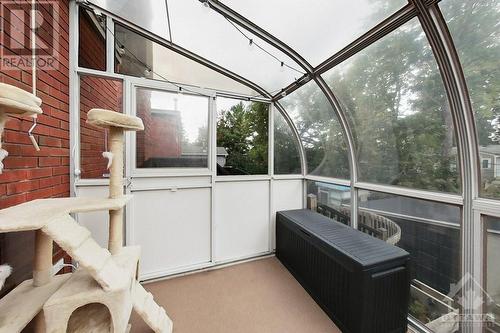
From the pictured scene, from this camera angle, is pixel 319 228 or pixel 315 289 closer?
pixel 315 289

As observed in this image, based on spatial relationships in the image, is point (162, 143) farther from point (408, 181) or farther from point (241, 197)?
point (408, 181)

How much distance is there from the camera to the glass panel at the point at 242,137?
8.96ft

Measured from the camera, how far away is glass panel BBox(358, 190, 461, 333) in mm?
1537

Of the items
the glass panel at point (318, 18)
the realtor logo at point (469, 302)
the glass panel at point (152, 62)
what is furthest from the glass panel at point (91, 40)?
the realtor logo at point (469, 302)

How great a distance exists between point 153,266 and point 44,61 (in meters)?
2.23

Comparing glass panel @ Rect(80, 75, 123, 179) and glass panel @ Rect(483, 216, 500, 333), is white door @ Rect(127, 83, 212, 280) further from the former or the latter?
glass panel @ Rect(483, 216, 500, 333)

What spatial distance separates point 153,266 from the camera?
2338 mm

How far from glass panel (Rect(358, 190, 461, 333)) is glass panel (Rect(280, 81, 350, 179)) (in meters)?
0.76

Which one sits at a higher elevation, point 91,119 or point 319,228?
point 91,119

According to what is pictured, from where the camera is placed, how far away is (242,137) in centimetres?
289

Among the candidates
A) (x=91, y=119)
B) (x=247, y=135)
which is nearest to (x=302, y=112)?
(x=247, y=135)

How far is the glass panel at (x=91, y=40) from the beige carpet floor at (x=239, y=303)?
250 centimetres

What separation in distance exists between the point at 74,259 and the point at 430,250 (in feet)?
8.05

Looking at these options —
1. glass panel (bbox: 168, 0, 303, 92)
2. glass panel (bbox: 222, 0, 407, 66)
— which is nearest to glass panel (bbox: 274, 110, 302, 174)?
glass panel (bbox: 168, 0, 303, 92)
